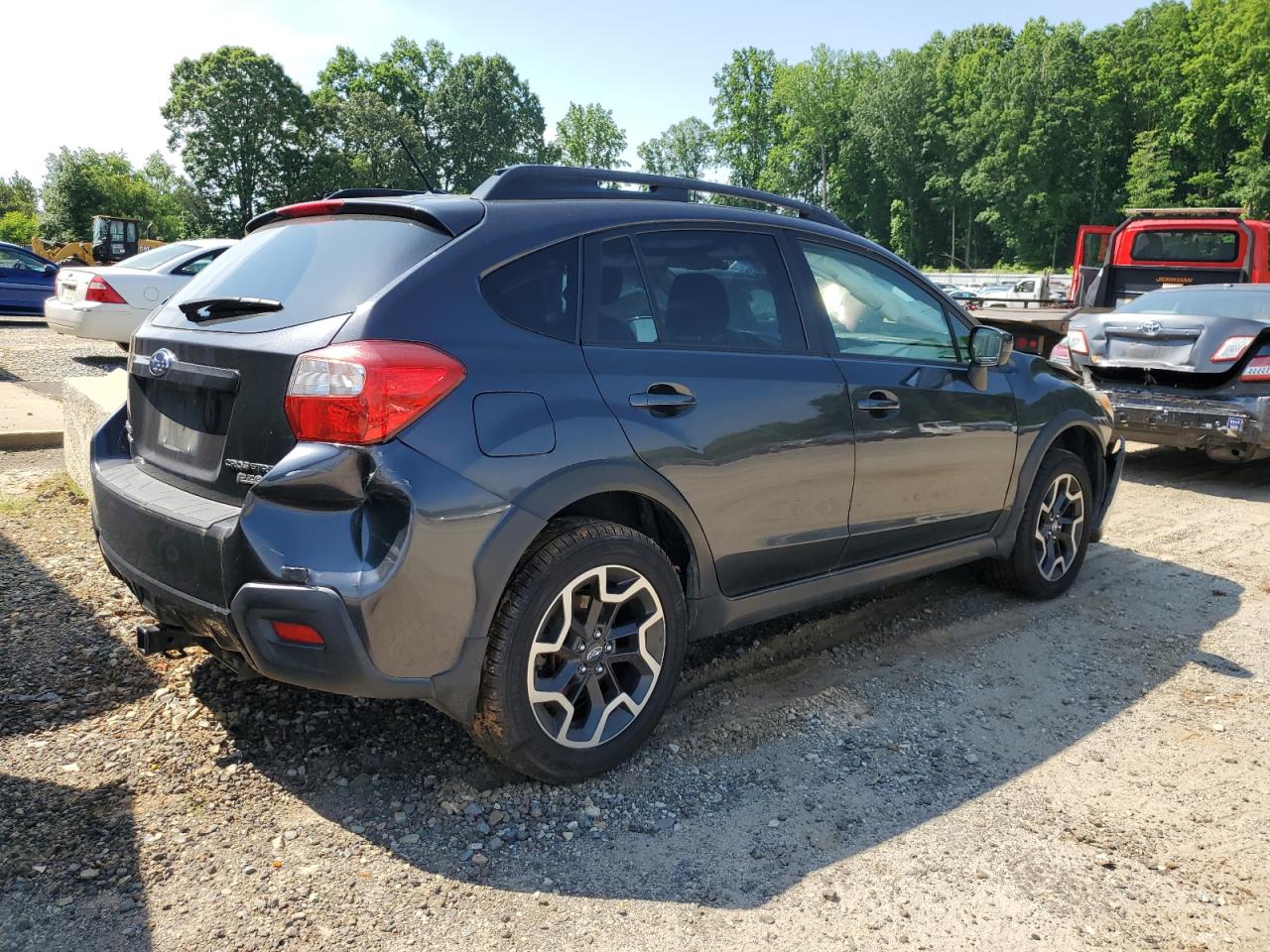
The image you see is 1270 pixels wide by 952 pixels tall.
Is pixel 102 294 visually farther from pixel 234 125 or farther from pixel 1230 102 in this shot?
pixel 1230 102

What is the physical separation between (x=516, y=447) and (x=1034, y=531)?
3.05 meters

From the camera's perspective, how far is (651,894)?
8.34 ft

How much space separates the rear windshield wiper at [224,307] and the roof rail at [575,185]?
28.7 inches

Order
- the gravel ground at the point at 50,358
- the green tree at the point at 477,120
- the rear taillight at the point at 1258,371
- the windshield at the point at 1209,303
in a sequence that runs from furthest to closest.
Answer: the green tree at the point at 477,120
the gravel ground at the point at 50,358
the windshield at the point at 1209,303
the rear taillight at the point at 1258,371

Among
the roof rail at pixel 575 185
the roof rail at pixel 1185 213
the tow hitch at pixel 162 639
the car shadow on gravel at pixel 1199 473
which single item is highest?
the roof rail at pixel 1185 213

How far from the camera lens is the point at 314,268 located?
9.68 ft

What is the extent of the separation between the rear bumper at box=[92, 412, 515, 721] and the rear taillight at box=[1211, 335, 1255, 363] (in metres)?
6.74

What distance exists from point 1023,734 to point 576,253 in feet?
7.48

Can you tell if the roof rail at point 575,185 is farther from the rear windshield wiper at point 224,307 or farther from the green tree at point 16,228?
the green tree at point 16,228

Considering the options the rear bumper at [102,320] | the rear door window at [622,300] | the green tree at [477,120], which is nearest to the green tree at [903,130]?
the green tree at [477,120]

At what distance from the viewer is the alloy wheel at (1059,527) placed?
4.85 metres

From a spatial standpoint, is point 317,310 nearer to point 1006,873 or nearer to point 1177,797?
point 1006,873

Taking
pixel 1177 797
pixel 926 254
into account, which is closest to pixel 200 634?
pixel 1177 797

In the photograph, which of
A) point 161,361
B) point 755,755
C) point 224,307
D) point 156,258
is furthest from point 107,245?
point 755,755
